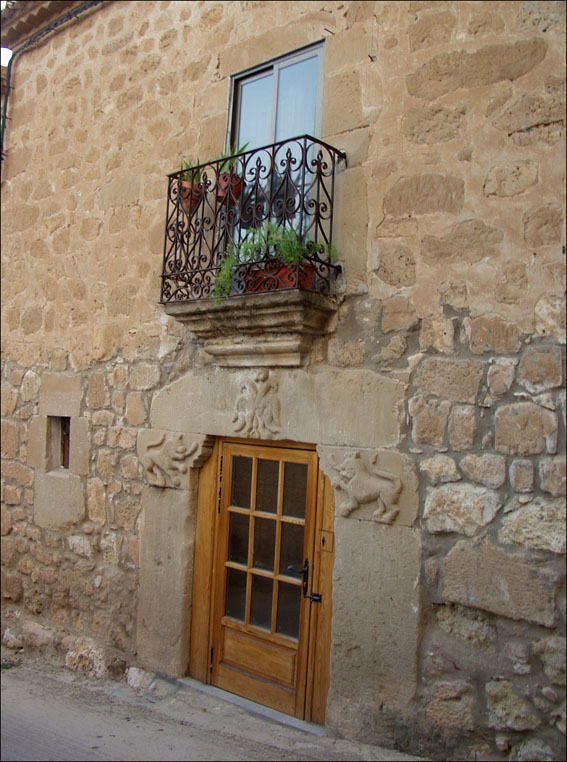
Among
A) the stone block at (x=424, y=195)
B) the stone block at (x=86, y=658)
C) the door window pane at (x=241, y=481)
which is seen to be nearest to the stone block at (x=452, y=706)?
the door window pane at (x=241, y=481)

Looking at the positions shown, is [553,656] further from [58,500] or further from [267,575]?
[58,500]

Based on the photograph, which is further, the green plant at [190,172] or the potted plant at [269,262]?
the green plant at [190,172]

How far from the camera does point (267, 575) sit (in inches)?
153

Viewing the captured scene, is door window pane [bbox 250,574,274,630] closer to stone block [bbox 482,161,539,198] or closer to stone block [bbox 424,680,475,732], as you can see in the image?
stone block [bbox 424,680,475,732]

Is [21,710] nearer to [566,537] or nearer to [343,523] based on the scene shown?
[343,523]

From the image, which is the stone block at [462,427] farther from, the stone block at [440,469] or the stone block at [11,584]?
the stone block at [11,584]

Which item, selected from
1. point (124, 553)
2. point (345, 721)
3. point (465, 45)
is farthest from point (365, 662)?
point (465, 45)

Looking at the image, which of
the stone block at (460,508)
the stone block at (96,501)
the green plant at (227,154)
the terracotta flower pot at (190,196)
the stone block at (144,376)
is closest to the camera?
the stone block at (460,508)

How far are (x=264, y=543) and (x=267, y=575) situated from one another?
193 mm

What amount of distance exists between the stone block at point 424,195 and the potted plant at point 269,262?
44 centimetres

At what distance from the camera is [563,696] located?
2.76m

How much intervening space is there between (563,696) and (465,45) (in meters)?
3.17

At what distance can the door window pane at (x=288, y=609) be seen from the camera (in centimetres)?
375

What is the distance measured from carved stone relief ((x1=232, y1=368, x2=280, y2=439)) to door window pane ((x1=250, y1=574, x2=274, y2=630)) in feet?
3.03
